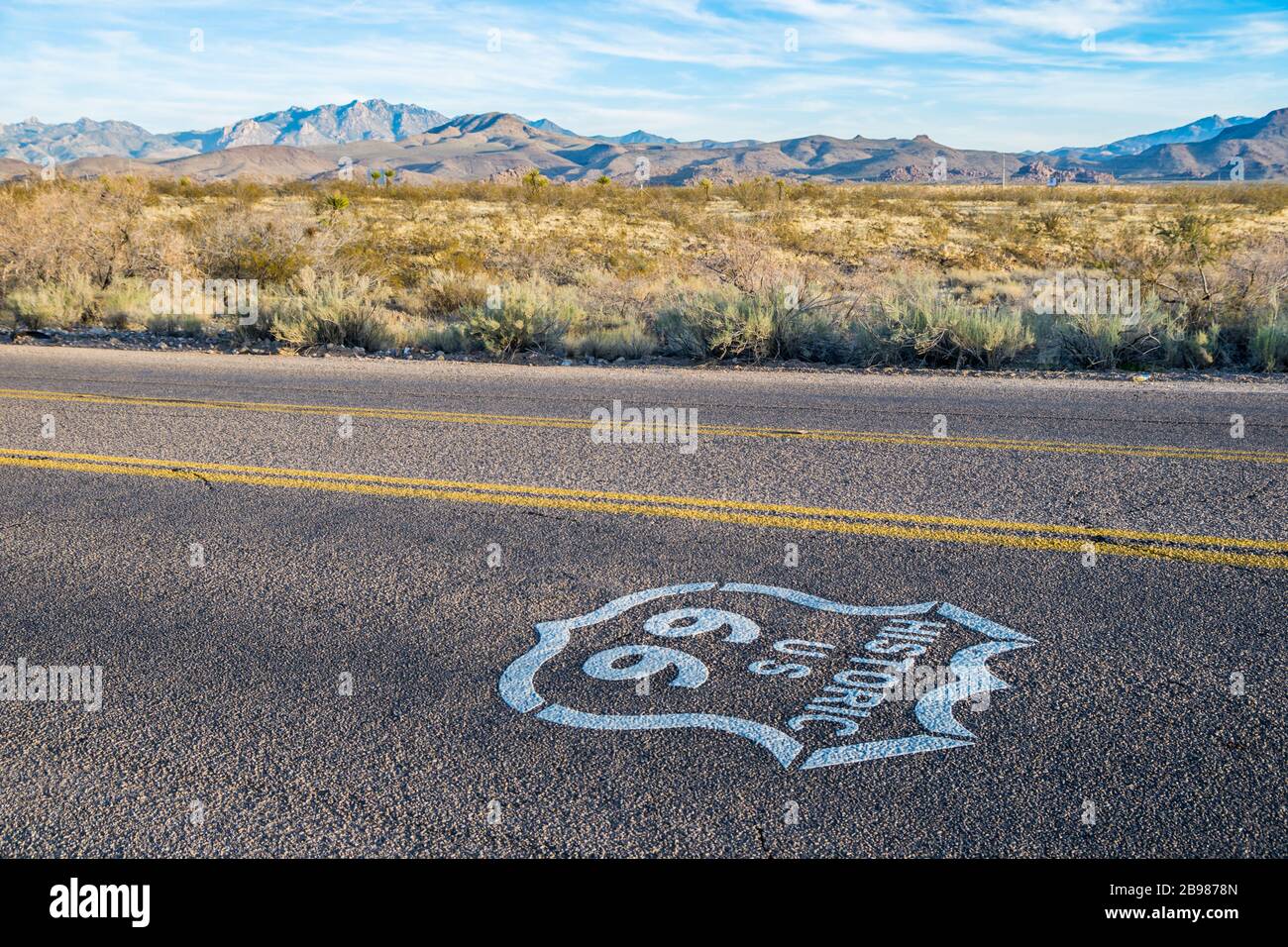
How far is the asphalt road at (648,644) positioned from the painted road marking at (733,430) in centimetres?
9

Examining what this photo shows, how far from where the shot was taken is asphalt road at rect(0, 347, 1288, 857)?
3.04 metres

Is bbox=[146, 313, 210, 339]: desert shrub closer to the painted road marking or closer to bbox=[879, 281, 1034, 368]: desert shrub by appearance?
the painted road marking

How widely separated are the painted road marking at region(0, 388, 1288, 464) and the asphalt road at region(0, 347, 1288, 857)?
9 centimetres

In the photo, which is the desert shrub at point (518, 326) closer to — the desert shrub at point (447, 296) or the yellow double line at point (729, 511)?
the desert shrub at point (447, 296)

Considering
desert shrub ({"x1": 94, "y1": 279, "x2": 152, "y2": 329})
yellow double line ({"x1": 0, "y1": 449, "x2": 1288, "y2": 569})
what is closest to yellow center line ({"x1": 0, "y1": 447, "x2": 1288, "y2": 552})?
yellow double line ({"x1": 0, "y1": 449, "x2": 1288, "y2": 569})

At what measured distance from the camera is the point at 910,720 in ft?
11.7

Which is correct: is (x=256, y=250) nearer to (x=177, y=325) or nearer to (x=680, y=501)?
(x=177, y=325)

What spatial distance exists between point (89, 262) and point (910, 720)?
22.4m

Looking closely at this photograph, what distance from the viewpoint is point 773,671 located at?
395cm

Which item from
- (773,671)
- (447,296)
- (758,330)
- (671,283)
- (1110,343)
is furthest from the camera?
(671,283)

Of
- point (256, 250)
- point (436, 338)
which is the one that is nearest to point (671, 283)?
point (436, 338)

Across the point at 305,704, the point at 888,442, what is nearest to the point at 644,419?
the point at 888,442

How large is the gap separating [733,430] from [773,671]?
4.97 meters

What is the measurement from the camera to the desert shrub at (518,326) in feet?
50.2
